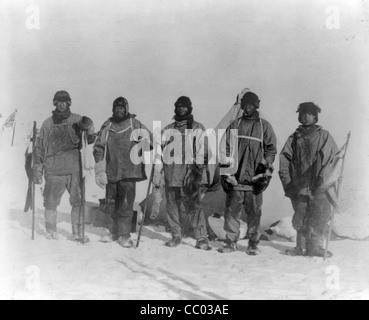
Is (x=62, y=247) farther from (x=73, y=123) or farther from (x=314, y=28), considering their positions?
(x=314, y=28)

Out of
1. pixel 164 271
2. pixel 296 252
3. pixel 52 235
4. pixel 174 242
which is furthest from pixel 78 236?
pixel 296 252

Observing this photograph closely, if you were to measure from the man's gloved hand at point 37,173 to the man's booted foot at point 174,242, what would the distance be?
1.89 m

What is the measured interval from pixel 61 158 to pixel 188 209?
5.90ft

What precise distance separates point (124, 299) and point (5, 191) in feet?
8.50

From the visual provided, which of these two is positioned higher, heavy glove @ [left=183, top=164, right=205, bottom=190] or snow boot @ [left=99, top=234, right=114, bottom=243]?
heavy glove @ [left=183, top=164, right=205, bottom=190]

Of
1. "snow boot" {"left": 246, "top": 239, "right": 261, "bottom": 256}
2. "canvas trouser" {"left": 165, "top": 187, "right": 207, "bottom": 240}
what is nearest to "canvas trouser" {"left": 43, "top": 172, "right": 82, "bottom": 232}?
"canvas trouser" {"left": 165, "top": 187, "right": 207, "bottom": 240}

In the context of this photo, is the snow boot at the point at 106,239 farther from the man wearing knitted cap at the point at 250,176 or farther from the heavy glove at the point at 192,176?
the man wearing knitted cap at the point at 250,176

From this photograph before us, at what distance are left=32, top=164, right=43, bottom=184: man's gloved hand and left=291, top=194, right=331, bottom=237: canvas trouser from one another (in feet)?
10.9

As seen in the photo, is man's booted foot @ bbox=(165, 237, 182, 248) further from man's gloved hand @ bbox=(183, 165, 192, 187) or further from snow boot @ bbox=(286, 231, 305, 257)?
snow boot @ bbox=(286, 231, 305, 257)

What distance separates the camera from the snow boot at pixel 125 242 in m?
7.20

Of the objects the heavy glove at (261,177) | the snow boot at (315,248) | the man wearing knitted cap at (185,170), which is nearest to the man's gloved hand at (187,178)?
the man wearing knitted cap at (185,170)

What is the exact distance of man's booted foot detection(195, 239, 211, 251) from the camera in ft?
23.3

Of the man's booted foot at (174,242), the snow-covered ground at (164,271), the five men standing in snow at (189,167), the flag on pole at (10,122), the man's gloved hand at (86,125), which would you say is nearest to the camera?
the snow-covered ground at (164,271)

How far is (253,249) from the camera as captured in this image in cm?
703
